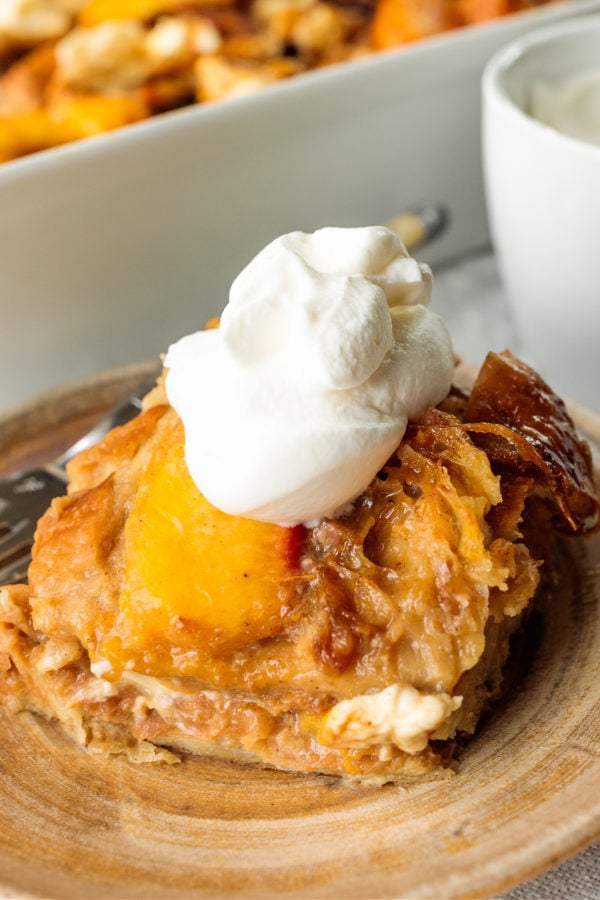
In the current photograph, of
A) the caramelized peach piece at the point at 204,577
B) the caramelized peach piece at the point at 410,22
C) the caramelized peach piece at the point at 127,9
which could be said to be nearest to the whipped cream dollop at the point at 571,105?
the caramelized peach piece at the point at 410,22

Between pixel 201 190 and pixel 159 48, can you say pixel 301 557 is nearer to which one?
pixel 201 190

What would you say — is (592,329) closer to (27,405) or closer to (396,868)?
(27,405)

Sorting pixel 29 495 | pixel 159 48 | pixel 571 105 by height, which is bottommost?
pixel 29 495

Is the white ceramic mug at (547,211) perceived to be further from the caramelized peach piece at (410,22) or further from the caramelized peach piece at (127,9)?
the caramelized peach piece at (127,9)

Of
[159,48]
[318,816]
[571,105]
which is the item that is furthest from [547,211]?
[318,816]

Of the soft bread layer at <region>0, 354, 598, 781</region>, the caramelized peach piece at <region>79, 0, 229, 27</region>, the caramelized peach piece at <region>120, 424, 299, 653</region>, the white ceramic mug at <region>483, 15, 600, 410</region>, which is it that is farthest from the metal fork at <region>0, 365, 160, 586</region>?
the caramelized peach piece at <region>79, 0, 229, 27</region>

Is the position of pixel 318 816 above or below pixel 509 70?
below
